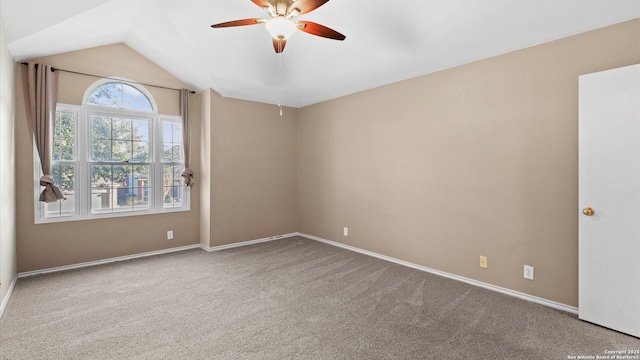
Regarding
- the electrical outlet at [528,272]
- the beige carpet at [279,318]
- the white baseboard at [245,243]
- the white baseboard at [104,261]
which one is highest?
the electrical outlet at [528,272]

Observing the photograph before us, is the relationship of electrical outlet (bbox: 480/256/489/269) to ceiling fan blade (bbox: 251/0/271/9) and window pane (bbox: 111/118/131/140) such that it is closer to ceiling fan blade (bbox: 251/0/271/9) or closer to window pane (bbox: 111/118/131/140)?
ceiling fan blade (bbox: 251/0/271/9)

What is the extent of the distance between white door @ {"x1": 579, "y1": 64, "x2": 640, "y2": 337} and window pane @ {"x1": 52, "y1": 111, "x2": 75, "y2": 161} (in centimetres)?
550

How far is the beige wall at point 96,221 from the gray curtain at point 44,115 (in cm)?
12

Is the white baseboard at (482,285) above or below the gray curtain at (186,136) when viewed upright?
below

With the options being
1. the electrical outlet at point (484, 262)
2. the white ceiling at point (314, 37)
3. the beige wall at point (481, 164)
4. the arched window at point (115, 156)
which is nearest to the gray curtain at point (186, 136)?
the arched window at point (115, 156)

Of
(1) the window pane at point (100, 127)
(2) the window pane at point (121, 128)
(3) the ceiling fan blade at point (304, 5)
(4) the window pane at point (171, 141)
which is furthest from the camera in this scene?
(4) the window pane at point (171, 141)

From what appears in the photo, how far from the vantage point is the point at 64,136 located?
147 inches

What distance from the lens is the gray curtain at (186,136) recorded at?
15.0 feet

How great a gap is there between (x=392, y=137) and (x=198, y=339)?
317 cm

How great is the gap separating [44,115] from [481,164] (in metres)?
4.98

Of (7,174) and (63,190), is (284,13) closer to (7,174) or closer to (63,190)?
(7,174)

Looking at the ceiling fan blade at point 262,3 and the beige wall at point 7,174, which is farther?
the beige wall at point 7,174

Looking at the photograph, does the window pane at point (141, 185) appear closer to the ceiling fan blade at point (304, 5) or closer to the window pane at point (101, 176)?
the window pane at point (101, 176)

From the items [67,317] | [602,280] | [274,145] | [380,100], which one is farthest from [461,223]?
[67,317]
